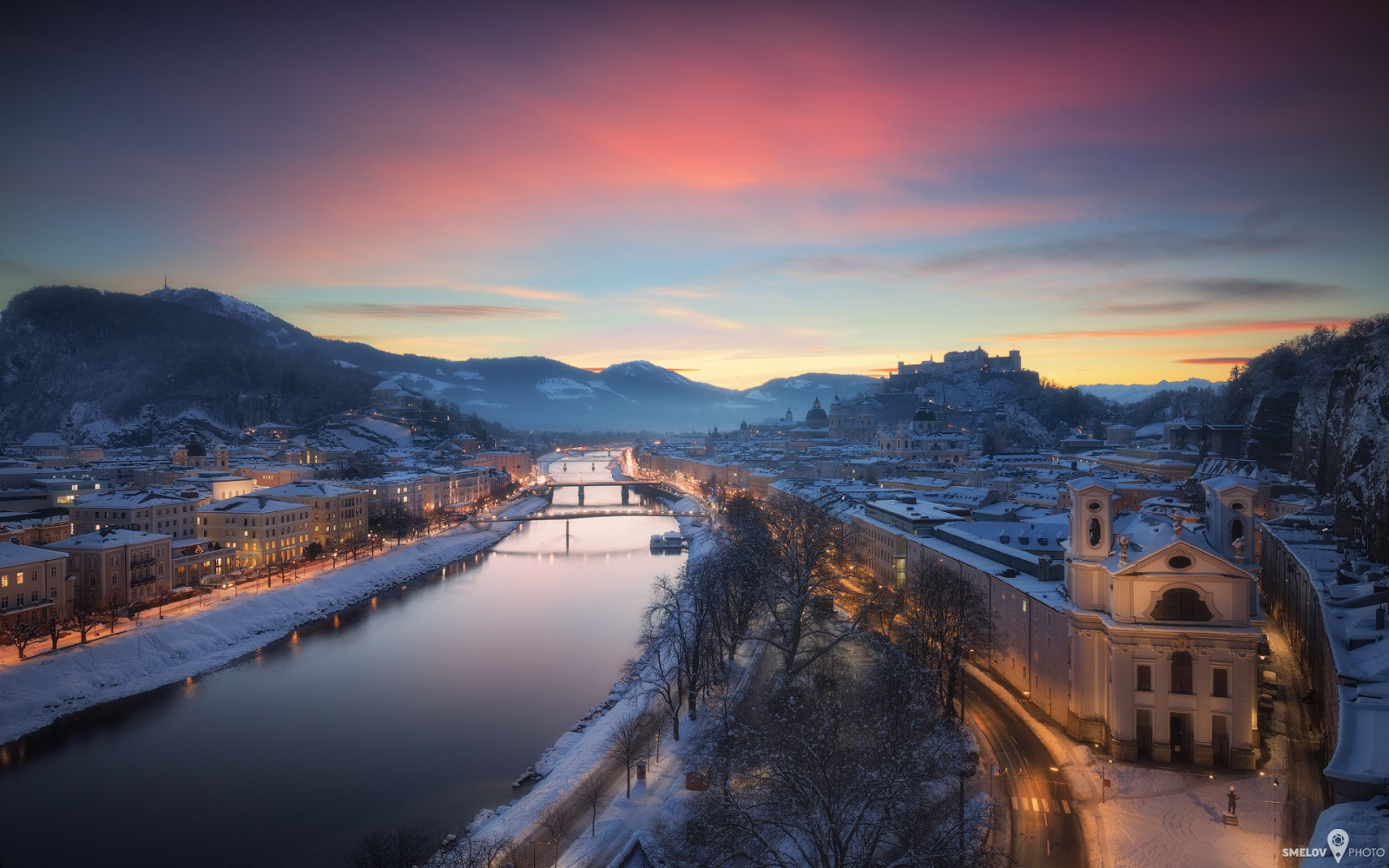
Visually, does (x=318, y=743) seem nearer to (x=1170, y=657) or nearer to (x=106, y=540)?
(x=106, y=540)

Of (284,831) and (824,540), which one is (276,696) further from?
(824,540)

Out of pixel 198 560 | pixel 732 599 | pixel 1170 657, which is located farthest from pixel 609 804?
pixel 198 560

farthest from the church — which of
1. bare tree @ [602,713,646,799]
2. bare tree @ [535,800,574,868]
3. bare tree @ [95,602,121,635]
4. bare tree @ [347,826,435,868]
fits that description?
bare tree @ [95,602,121,635]

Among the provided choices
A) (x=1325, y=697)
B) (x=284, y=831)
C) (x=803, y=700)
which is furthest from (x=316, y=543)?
(x=1325, y=697)

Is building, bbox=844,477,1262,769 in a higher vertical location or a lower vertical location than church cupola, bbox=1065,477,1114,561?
lower

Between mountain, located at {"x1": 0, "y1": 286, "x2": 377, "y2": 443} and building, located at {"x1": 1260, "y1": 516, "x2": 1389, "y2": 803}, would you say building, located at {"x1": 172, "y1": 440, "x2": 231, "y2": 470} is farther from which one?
building, located at {"x1": 1260, "y1": 516, "x2": 1389, "y2": 803}

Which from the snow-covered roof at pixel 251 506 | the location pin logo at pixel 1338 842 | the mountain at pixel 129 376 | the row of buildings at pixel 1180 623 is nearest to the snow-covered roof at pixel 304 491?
the snow-covered roof at pixel 251 506
